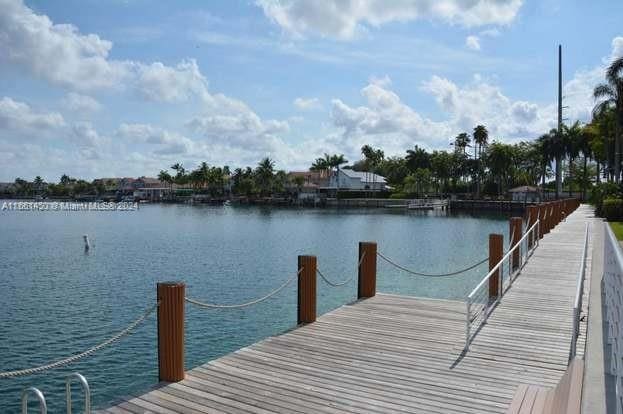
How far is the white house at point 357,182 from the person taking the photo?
138m

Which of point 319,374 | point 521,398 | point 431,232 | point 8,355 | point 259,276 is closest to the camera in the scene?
point 521,398

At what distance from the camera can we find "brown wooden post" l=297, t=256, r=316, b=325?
1088 centimetres

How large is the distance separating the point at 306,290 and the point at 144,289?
14.0 m

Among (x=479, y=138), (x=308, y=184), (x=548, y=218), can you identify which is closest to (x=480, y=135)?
(x=479, y=138)

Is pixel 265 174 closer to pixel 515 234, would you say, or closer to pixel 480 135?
pixel 480 135

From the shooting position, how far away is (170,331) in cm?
762

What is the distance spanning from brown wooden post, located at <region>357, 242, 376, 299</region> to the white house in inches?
4868

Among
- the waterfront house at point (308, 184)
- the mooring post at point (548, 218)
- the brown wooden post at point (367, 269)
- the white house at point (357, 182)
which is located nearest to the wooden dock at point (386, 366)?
the brown wooden post at point (367, 269)

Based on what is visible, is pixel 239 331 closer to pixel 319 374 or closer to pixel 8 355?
pixel 8 355

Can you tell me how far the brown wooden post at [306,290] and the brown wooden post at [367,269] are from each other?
258cm

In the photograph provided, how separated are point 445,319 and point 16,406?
8399 mm

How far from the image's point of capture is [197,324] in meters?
16.1

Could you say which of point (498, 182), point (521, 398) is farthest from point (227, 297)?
point (498, 182)

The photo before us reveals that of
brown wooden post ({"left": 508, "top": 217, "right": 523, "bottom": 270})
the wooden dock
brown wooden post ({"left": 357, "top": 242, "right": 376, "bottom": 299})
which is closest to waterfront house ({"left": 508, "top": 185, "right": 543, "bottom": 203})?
brown wooden post ({"left": 508, "top": 217, "right": 523, "bottom": 270})
